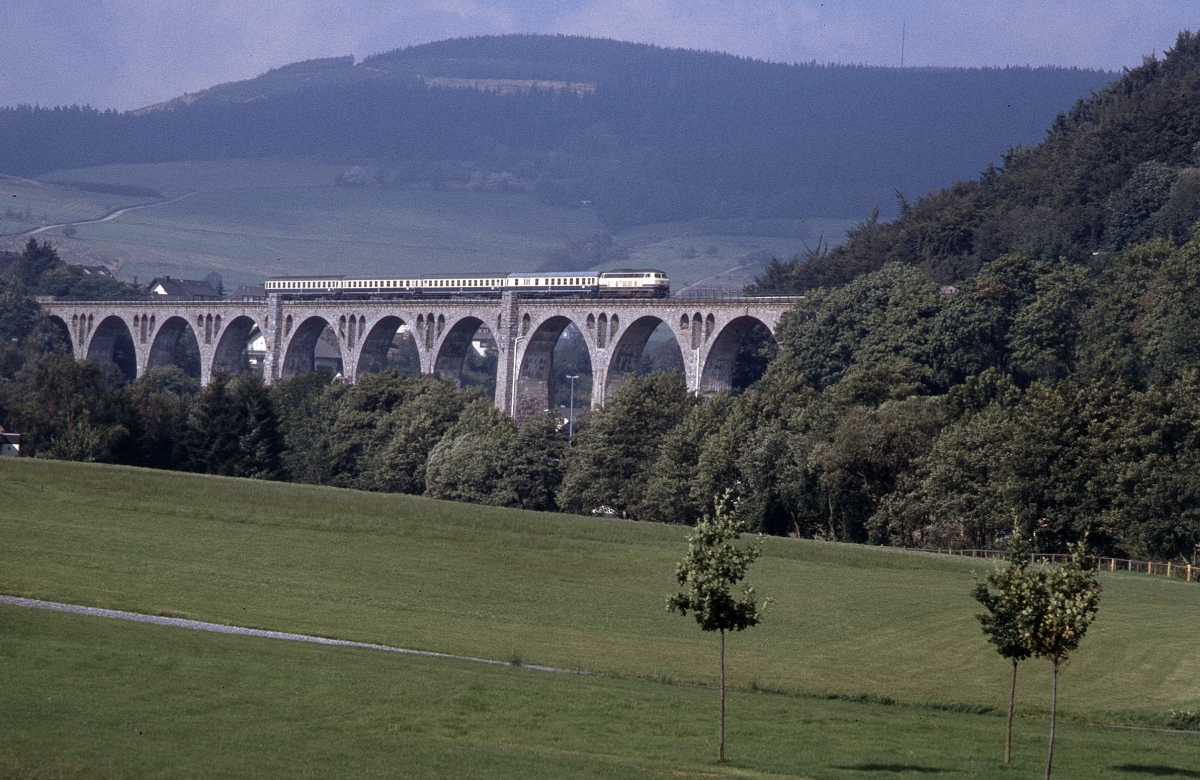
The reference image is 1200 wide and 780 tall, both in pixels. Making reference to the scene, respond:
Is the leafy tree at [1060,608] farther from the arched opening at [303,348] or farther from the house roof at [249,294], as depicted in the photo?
the house roof at [249,294]

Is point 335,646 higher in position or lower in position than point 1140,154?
lower

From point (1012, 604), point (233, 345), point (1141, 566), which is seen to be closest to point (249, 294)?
point (233, 345)

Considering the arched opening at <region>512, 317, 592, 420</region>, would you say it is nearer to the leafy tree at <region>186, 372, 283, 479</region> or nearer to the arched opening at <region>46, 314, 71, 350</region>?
the leafy tree at <region>186, 372, 283, 479</region>

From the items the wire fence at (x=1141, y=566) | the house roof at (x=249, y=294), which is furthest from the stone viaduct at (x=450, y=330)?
the wire fence at (x=1141, y=566)

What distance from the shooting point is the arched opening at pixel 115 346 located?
13588 centimetres

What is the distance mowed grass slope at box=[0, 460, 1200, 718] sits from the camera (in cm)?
2648

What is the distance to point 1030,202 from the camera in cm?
9469

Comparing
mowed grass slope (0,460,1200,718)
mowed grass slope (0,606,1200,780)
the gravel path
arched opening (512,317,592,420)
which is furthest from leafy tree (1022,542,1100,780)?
arched opening (512,317,592,420)

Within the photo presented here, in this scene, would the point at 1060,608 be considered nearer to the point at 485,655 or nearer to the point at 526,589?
the point at 485,655

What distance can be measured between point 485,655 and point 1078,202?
7546 centimetres

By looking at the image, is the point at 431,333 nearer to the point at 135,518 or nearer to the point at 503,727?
the point at 135,518

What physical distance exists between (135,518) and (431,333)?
66549 mm

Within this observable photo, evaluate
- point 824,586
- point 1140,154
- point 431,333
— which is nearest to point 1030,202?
point 1140,154

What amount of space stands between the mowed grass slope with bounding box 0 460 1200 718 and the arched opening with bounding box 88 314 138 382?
312 feet
